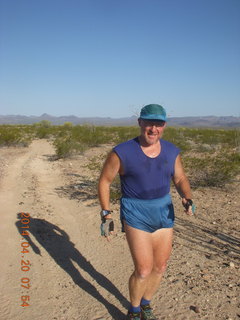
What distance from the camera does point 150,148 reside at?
247 centimetres

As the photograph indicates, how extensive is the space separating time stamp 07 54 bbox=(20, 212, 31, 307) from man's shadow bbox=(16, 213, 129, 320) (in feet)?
0.12

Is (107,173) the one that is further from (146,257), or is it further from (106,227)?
(146,257)

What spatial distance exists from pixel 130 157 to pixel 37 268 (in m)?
2.27

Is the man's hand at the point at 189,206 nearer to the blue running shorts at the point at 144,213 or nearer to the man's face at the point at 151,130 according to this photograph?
the blue running shorts at the point at 144,213

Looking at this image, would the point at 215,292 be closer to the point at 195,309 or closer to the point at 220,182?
the point at 195,309

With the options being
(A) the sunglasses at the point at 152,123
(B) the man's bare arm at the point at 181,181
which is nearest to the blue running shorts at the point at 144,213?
(B) the man's bare arm at the point at 181,181

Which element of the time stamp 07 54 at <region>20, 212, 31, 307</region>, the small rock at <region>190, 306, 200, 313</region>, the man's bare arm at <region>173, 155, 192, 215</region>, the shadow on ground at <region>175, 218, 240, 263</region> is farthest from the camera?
the shadow on ground at <region>175, 218, 240, 263</region>

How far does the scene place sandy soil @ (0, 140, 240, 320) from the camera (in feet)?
10.00

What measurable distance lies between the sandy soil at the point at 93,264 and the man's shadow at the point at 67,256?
0.04ft

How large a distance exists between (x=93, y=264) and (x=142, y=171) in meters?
2.09

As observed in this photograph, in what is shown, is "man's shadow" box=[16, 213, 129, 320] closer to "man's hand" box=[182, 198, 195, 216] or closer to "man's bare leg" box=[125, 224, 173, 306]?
"man's bare leg" box=[125, 224, 173, 306]

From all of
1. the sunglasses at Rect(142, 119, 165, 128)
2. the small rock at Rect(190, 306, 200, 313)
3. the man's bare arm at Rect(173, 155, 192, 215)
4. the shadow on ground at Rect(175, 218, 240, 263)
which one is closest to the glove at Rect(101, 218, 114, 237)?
the man's bare arm at Rect(173, 155, 192, 215)

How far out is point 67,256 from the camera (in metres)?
4.14

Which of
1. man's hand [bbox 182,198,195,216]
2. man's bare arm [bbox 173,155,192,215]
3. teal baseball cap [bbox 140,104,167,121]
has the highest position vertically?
teal baseball cap [bbox 140,104,167,121]
